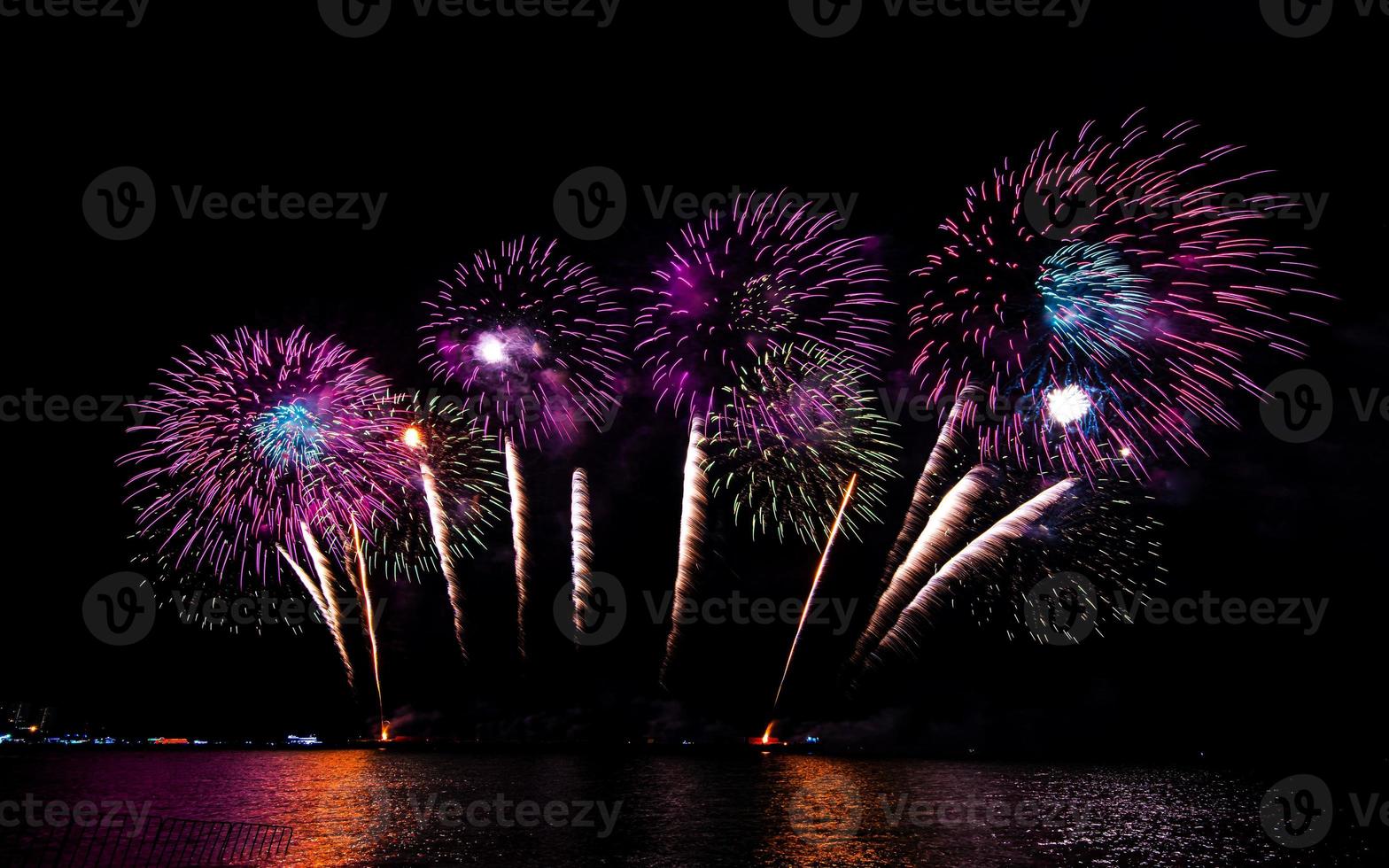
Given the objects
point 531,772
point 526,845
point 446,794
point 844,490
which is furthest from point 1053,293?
point 531,772

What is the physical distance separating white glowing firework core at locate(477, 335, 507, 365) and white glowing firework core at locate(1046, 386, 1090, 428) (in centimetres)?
2067

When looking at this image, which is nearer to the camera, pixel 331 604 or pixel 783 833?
pixel 783 833

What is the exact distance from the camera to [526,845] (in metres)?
22.8

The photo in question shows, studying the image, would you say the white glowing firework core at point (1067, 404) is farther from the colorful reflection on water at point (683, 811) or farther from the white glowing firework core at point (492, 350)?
the white glowing firework core at point (492, 350)

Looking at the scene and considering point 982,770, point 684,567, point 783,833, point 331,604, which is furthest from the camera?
point 982,770

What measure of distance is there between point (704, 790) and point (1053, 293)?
2826cm

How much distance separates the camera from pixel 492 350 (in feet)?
111

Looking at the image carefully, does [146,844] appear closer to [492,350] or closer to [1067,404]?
[492,350]

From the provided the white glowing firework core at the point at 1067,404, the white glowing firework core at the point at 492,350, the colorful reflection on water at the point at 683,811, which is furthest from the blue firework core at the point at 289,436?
the white glowing firework core at the point at 1067,404

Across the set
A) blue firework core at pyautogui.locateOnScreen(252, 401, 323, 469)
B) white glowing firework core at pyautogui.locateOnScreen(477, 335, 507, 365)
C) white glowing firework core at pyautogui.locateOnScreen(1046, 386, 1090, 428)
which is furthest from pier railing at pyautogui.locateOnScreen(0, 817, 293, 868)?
white glowing firework core at pyautogui.locateOnScreen(1046, 386, 1090, 428)

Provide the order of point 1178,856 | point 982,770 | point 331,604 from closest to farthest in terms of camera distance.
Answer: point 1178,856 < point 331,604 < point 982,770

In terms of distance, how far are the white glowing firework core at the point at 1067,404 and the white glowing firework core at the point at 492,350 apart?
2067cm

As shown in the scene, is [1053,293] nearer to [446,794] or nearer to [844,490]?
[844,490]

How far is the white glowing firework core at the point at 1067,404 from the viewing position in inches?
1107
